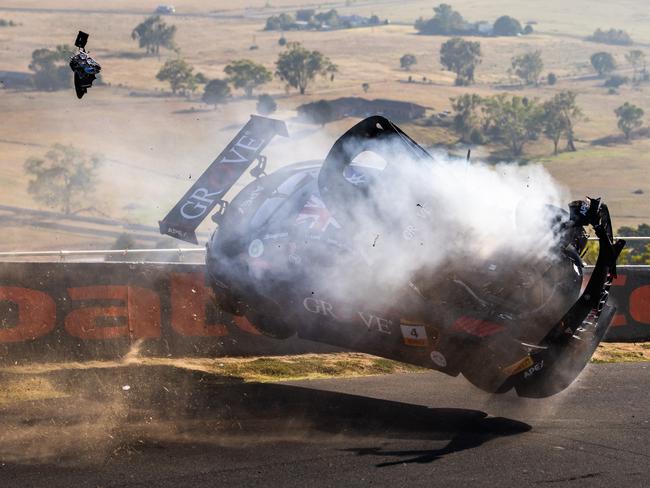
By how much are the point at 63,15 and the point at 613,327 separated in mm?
98713

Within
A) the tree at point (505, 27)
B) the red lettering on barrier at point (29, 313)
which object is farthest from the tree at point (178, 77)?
the red lettering on barrier at point (29, 313)

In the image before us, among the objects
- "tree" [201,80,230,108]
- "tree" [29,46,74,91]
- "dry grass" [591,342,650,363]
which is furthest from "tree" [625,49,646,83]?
"dry grass" [591,342,650,363]

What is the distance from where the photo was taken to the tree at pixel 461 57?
103375 mm

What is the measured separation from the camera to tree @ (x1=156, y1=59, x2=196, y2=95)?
268ft

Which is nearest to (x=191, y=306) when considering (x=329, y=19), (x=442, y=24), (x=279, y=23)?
(x=279, y=23)

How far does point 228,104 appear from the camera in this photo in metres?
81.9

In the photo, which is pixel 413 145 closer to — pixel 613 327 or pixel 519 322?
pixel 519 322

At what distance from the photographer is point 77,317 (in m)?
12.9

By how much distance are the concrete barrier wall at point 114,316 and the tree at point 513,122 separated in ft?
189

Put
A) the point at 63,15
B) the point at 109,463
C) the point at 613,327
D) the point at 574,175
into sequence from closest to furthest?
the point at 109,463, the point at 613,327, the point at 574,175, the point at 63,15

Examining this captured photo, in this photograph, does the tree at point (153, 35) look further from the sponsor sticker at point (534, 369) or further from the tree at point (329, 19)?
the sponsor sticker at point (534, 369)

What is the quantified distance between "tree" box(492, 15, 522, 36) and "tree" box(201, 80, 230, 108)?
6271 cm

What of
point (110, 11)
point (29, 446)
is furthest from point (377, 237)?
point (110, 11)

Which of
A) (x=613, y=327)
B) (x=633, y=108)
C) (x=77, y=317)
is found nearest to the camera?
(x=77, y=317)
